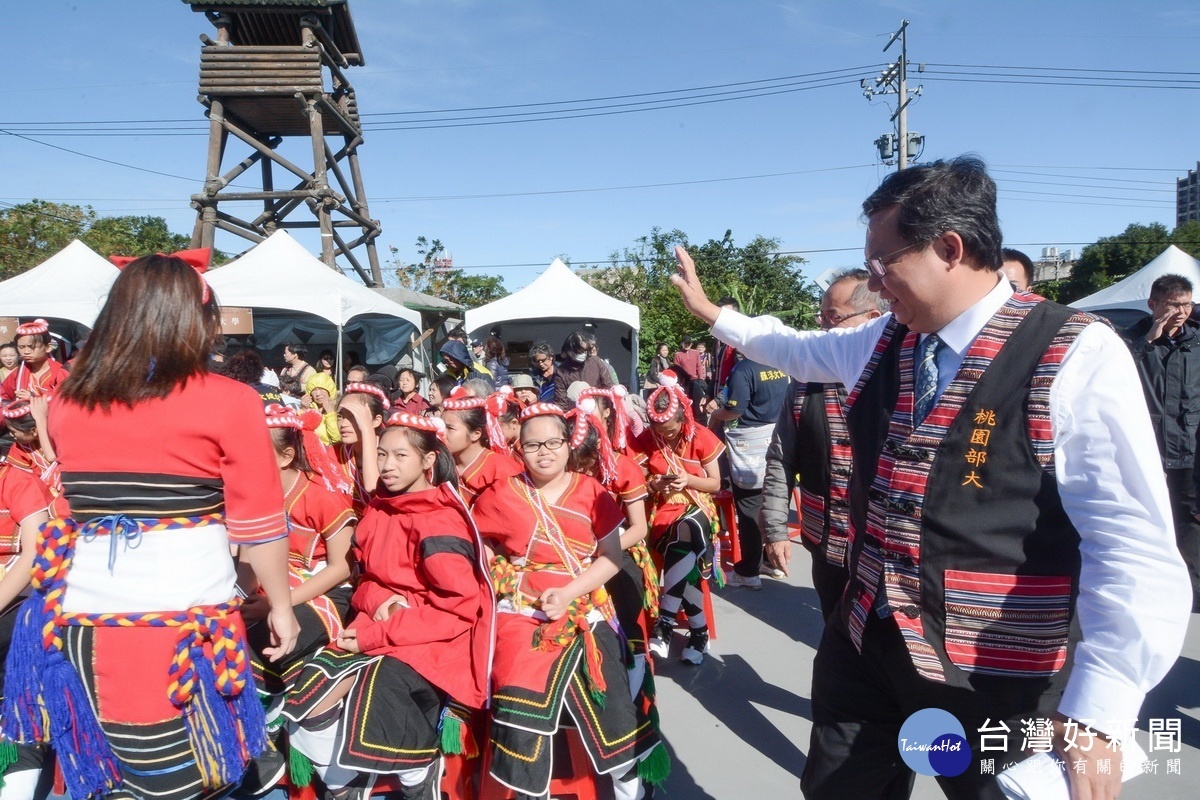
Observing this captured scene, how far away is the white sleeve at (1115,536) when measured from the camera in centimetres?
129

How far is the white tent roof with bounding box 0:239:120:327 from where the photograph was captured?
9469 mm

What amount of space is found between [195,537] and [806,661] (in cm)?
334

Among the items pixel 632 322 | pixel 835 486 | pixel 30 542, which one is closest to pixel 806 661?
pixel 835 486

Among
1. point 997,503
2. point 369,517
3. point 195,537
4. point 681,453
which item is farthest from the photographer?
point 681,453

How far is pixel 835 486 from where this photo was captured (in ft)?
9.25

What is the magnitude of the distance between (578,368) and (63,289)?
7427 millimetres

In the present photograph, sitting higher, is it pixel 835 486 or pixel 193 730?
pixel 835 486

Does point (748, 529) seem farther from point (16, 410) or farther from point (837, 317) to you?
point (16, 410)

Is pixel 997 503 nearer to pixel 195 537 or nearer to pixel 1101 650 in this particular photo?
pixel 1101 650

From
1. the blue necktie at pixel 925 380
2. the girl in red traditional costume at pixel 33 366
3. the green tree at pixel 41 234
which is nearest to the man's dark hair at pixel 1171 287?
the blue necktie at pixel 925 380

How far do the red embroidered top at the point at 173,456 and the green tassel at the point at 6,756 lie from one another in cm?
135

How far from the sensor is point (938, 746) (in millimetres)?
1620

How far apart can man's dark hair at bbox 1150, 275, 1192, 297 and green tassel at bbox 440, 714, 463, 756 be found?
14.7 ft

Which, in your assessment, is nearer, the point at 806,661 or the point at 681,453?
the point at 806,661
